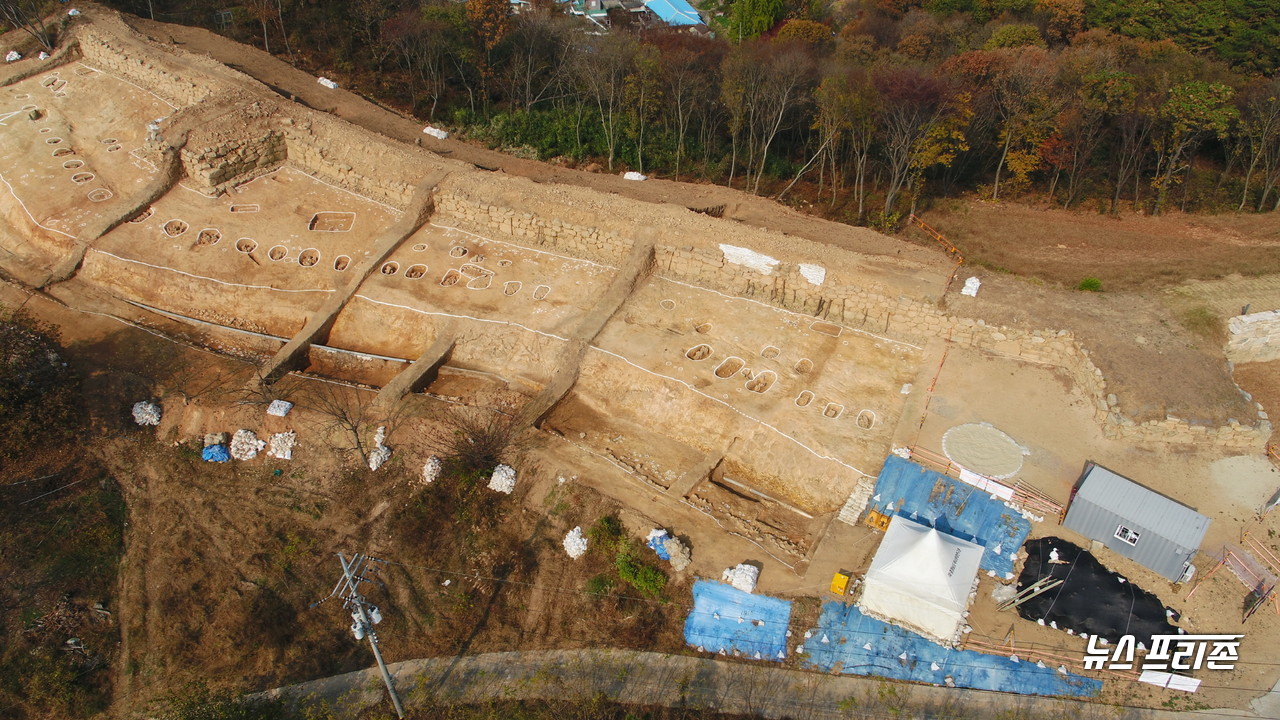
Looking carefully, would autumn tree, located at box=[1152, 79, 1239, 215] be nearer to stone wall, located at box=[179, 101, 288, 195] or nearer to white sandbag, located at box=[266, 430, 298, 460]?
white sandbag, located at box=[266, 430, 298, 460]

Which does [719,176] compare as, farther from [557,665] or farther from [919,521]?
[557,665]

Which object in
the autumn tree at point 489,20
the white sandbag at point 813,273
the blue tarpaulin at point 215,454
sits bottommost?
the blue tarpaulin at point 215,454

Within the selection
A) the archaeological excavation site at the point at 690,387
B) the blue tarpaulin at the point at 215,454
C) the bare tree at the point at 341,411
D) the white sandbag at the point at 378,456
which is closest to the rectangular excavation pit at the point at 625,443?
the archaeological excavation site at the point at 690,387

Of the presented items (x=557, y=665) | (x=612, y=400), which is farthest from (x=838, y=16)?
(x=557, y=665)

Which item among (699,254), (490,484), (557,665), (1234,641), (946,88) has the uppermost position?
(946,88)

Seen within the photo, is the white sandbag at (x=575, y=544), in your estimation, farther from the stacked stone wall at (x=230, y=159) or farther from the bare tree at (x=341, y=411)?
the stacked stone wall at (x=230, y=159)

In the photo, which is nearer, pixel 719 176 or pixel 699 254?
pixel 699 254

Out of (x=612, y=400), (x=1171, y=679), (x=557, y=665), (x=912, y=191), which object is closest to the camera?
(x=1171, y=679)

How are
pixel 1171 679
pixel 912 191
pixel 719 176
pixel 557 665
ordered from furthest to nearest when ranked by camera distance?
pixel 719 176, pixel 912 191, pixel 557 665, pixel 1171 679
